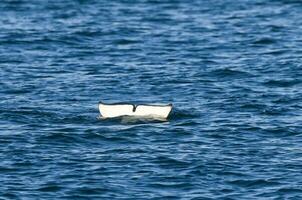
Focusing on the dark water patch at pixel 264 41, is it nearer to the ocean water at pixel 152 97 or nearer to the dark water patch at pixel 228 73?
the ocean water at pixel 152 97

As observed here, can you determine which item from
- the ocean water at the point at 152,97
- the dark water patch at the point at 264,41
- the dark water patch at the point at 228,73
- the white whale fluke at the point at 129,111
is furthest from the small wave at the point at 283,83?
the dark water patch at the point at 264,41

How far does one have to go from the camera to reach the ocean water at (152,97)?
101 feet

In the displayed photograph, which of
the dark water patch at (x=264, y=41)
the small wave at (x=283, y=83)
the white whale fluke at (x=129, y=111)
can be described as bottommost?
the small wave at (x=283, y=83)

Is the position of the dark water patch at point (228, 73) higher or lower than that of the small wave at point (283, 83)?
higher

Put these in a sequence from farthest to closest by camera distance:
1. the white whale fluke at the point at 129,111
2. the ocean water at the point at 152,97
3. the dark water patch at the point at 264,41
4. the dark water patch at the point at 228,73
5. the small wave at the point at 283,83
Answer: the dark water patch at the point at 264,41, the dark water patch at the point at 228,73, the small wave at the point at 283,83, the white whale fluke at the point at 129,111, the ocean water at the point at 152,97

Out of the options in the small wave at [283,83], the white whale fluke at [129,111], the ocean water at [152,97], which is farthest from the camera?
the small wave at [283,83]

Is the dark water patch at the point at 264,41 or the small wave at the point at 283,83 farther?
the dark water patch at the point at 264,41

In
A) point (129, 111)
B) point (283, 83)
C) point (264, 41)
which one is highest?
point (264, 41)

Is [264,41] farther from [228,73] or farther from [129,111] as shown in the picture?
[129,111]

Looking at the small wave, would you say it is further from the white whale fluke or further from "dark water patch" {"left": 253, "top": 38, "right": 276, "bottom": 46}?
"dark water patch" {"left": 253, "top": 38, "right": 276, "bottom": 46}

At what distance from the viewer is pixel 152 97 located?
139ft

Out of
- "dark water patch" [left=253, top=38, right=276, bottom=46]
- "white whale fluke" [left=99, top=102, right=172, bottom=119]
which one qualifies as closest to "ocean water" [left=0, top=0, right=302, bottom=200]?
"dark water patch" [left=253, top=38, right=276, bottom=46]

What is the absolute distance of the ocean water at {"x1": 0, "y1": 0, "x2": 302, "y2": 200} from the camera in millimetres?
30828

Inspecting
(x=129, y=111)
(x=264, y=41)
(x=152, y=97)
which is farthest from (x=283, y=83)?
(x=264, y=41)
